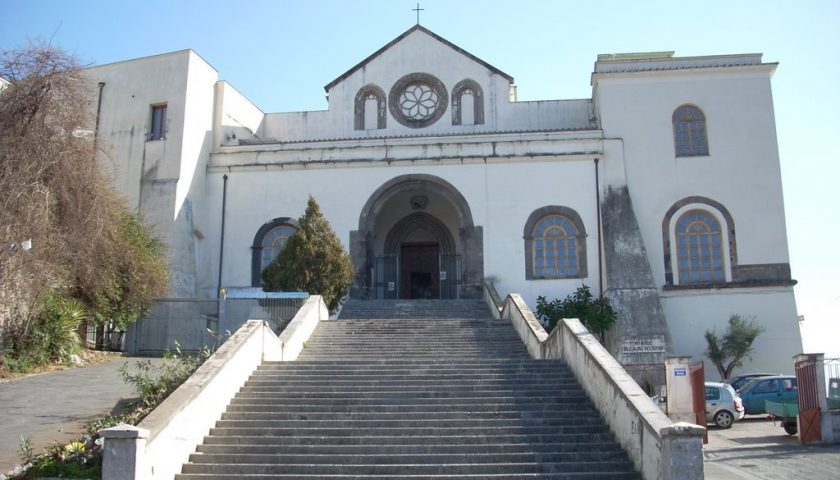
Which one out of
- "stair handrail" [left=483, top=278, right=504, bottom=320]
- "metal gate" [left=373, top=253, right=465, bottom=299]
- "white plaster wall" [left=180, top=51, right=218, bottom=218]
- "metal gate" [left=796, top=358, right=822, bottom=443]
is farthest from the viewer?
"metal gate" [left=373, top=253, right=465, bottom=299]

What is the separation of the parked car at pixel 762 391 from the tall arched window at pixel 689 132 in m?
7.30

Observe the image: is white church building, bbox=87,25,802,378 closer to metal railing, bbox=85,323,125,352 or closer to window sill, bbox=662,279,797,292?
window sill, bbox=662,279,797,292

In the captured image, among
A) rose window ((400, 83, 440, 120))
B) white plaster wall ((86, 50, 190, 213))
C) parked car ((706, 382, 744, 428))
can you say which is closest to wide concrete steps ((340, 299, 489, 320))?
parked car ((706, 382, 744, 428))

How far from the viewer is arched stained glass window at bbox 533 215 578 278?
2269 centimetres

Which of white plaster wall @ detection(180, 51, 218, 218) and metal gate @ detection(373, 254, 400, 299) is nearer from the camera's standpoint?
white plaster wall @ detection(180, 51, 218, 218)

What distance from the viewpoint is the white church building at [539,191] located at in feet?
72.8

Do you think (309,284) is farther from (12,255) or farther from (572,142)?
(572,142)

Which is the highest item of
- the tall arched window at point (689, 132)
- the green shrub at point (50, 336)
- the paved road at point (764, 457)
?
the tall arched window at point (689, 132)

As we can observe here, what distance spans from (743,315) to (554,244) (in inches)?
215

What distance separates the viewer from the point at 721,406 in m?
17.5

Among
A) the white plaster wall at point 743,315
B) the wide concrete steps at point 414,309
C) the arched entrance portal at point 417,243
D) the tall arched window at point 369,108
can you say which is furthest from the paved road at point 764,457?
the tall arched window at point 369,108

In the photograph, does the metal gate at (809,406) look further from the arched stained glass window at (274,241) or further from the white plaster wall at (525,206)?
the arched stained glass window at (274,241)

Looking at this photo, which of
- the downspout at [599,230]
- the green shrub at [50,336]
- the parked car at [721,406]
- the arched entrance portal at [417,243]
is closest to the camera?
the green shrub at [50,336]

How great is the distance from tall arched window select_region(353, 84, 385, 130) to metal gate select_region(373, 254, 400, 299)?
4.38 m
